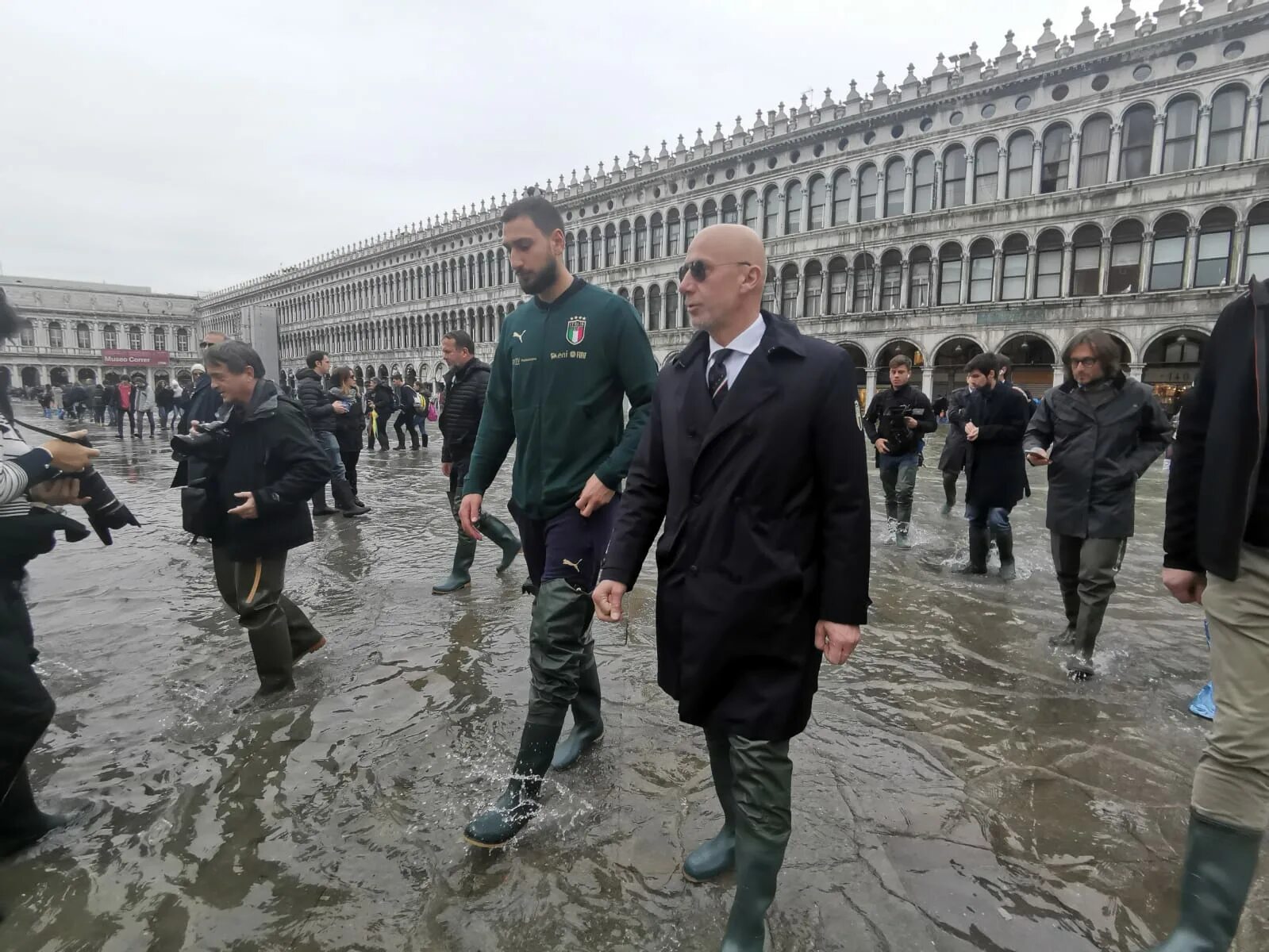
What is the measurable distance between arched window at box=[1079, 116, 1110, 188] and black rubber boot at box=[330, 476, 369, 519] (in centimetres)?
3137

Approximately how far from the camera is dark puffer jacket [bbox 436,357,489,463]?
606 centimetres

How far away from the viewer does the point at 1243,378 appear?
1.96m

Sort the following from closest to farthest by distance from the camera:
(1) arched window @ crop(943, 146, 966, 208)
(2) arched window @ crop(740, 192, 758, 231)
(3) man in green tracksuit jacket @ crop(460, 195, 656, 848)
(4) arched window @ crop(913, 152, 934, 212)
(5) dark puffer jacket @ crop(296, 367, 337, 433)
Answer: (3) man in green tracksuit jacket @ crop(460, 195, 656, 848), (5) dark puffer jacket @ crop(296, 367, 337, 433), (1) arched window @ crop(943, 146, 966, 208), (4) arched window @ crop(913, 152, 934, 212), (2) arched window @ crop(740, 192, 758, 231)

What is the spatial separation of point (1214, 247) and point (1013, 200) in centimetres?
737

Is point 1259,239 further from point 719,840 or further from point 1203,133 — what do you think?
point 719,840

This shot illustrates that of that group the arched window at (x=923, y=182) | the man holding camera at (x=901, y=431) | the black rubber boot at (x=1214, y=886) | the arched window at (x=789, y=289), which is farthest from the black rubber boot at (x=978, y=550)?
the arched window at (x=789, y=289)

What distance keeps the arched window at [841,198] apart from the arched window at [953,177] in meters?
4.72

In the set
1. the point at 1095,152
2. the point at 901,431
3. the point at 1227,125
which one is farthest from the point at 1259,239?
the point at 901,431

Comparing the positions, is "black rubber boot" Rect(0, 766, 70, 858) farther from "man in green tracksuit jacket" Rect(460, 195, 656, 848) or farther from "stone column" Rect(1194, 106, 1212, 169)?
"stone column" Rect(1194, 106, 1212, 169)

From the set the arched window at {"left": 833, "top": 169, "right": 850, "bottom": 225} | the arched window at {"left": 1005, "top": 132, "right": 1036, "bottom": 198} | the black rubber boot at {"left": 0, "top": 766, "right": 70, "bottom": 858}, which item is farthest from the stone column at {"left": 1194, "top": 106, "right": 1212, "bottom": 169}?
the black rubber boot at {"left": 0, "top": 766, "right": 70, "bottom": 858}

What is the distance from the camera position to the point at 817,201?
36719 millimetres

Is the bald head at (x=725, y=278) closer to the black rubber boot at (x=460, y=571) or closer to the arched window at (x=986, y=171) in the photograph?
the black rubber boot at (x=460, y=571)

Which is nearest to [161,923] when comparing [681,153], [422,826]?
[422,826]

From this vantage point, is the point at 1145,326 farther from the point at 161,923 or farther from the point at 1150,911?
the point at 161,923
